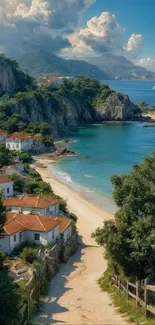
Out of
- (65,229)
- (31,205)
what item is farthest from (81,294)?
(31,205)

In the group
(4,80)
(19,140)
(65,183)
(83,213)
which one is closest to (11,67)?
(4,80)

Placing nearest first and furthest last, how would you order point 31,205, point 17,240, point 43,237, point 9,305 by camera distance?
point 9,305
point 17,240
point 43,237
point 31,205

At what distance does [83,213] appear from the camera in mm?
50531

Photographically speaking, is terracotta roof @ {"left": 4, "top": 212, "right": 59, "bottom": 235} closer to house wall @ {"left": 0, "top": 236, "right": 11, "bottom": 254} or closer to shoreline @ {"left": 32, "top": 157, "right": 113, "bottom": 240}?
house wall @ {"left": 0, "top": 236, "right": 11, "bottom": 254}

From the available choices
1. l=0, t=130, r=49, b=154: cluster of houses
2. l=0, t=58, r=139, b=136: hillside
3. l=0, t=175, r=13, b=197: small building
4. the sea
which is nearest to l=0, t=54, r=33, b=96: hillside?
l=0, t=58, r=139, b=136: hillside

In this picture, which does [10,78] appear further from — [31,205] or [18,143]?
[31,205]

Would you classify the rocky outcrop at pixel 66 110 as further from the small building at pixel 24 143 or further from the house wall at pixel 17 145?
the house wall at pixel 17 145

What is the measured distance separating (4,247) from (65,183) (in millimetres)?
36656

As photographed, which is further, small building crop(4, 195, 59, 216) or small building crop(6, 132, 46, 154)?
small building crop(6, 132, 46, 154)

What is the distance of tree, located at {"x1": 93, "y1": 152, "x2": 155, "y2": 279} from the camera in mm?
22859

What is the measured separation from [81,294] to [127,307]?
4.61m

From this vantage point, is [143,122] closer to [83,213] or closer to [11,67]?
[11,67]

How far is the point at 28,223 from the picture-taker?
33219 mm

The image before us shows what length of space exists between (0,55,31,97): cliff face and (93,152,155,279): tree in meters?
125
